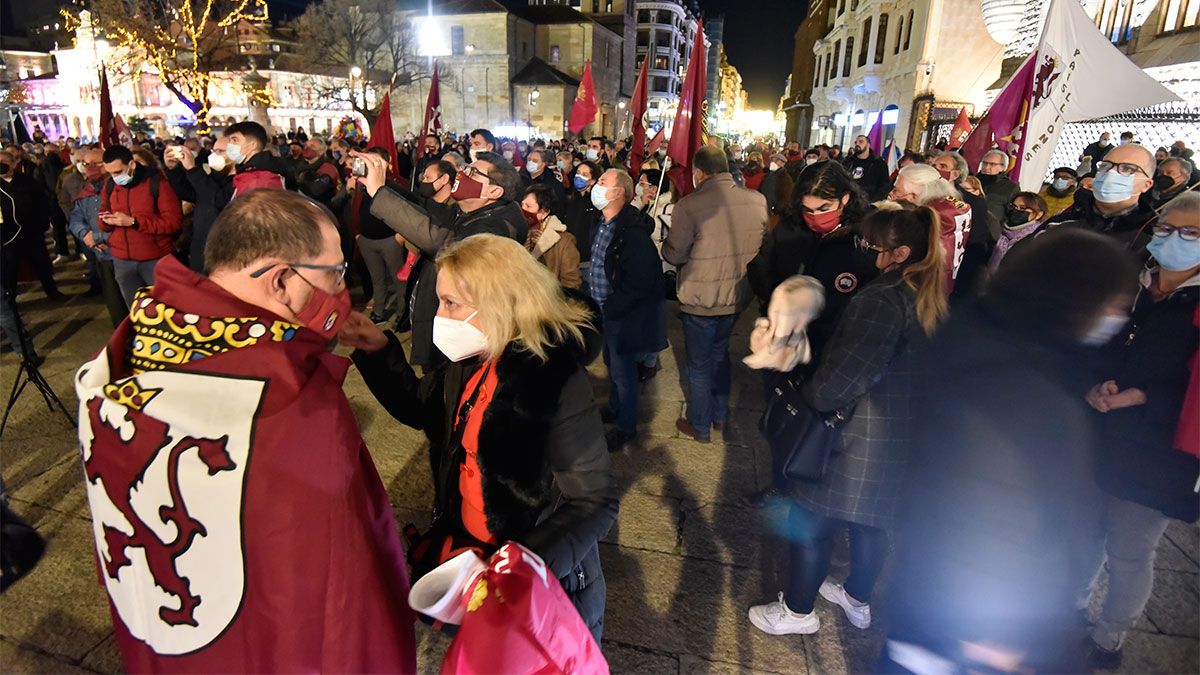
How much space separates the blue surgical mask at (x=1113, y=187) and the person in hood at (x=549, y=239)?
341 centimetres

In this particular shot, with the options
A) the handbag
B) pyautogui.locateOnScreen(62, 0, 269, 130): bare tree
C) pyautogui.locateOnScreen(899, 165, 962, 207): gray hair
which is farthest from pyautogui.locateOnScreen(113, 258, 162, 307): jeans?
pyautogui.locateOnScreen(62, 0, 269, 130): bare tree

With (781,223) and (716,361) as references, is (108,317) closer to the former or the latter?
(716,361)

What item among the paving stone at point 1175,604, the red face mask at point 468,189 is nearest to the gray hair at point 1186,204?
the paving stone at point 1175,604

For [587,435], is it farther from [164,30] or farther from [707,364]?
[164,30]

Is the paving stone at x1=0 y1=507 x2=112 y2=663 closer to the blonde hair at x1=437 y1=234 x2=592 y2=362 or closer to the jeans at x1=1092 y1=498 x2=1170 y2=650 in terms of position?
the blonde hair at x1=437 y1=234 x2=592 y2=362

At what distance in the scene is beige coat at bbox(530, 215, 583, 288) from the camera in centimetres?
468

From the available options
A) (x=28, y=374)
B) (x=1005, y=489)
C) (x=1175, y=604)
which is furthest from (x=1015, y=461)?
(x=28, y=374)

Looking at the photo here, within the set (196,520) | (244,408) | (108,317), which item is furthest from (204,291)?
(108,317)

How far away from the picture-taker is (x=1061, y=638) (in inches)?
72.2

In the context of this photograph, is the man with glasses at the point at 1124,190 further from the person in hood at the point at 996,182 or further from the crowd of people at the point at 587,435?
the person in hood at the point at 996,182

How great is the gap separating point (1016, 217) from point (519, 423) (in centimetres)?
557

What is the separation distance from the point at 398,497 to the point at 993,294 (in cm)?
339

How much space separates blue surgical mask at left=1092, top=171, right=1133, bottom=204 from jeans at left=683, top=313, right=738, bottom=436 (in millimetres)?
2344

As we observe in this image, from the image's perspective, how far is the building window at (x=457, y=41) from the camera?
2084 inches
